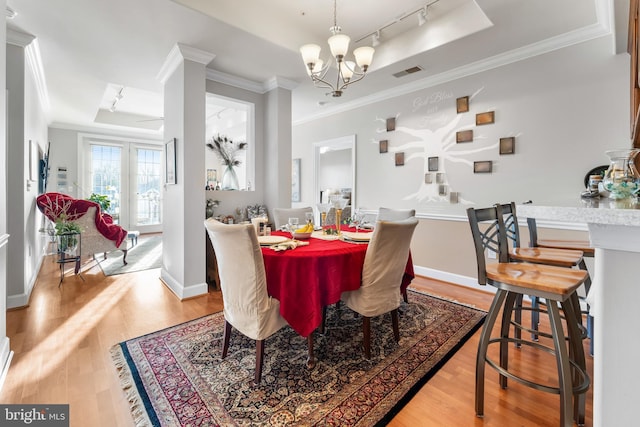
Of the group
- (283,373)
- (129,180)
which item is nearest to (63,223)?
(283,373)

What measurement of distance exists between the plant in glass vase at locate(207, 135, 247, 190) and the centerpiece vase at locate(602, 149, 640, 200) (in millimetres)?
3557

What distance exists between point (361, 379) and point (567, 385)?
1.00 meters

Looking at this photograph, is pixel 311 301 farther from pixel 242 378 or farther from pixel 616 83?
pixel 616 83

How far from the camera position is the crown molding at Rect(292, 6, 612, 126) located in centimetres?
259

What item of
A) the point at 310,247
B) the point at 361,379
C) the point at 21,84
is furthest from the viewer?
the point at 21,84

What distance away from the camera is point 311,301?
1760 millimetres

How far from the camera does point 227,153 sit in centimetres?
386

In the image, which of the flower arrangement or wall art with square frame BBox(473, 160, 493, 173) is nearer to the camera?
wall art with square frame BBox(473, 160, 493, 173)

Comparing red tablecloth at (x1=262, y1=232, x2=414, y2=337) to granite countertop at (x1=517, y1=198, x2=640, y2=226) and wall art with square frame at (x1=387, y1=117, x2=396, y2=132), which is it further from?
wall art with square frame at (x1=387, y1=117, x2=396, y2=132)

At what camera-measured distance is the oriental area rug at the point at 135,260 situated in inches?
168

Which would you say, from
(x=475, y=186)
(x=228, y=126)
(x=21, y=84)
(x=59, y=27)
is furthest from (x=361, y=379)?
(x=228, y=126)

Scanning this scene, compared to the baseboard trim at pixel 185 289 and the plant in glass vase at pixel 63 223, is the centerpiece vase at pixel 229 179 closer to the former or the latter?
the baseboard trim at pixel 185 289

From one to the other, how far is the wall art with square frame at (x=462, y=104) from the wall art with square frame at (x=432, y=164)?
0.62 m

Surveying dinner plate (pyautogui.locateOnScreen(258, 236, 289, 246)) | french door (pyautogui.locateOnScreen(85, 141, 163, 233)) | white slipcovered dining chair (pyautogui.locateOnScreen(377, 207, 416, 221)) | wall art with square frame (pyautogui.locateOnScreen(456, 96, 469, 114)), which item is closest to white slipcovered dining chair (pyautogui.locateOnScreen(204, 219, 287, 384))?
dinner plate (pyautogui.locateOnScreen(258, 236, 289, 246))
